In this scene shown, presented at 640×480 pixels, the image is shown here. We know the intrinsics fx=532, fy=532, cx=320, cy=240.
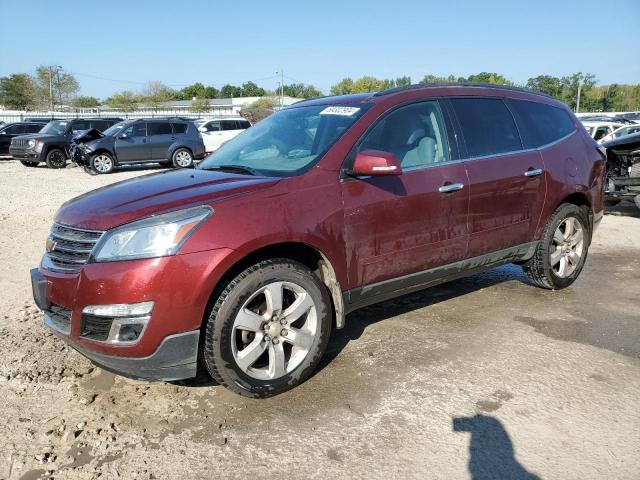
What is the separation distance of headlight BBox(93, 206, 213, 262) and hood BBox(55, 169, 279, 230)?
0.06 metres

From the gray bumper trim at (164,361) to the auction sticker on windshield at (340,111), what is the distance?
6.10 ft

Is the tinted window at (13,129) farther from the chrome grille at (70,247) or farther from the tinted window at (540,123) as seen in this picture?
the tinted window at (540,123)

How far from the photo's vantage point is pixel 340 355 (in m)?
3.78

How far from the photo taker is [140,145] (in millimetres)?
17688

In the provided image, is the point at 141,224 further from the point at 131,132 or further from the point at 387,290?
the point at 131,132

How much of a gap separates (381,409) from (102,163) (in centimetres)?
1612

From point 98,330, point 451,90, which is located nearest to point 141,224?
point 98,330

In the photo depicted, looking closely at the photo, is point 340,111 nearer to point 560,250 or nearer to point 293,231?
point 293,231

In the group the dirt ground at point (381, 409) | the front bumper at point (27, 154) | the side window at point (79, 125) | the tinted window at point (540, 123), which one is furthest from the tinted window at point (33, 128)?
the tinted window at point (540, 123)

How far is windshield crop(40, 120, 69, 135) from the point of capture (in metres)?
19.8

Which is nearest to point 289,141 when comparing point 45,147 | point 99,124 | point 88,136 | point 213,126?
point 88,136

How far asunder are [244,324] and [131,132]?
53.4 ft

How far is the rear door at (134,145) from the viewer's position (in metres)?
17.4

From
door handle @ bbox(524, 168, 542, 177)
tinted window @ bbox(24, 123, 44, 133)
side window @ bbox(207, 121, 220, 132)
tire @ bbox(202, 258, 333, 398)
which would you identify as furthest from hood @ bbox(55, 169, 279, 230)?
tinted window @ bbox(24, 123, 44, 133)
